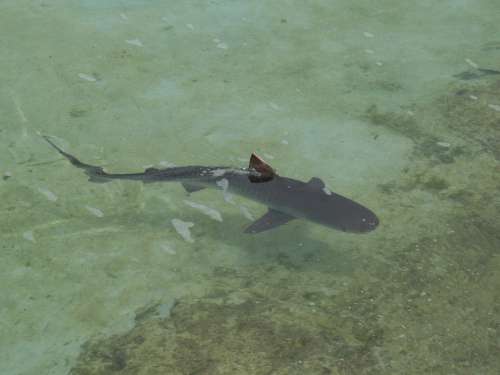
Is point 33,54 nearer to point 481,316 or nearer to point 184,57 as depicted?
point 184,57

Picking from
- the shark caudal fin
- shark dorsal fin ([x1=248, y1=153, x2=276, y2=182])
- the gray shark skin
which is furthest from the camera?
the shark caudal fin

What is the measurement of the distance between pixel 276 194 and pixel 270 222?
20cm

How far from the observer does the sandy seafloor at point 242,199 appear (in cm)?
425

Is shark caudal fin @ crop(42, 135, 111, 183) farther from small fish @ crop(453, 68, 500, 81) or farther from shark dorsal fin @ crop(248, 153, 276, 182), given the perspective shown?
small fish @ crop(453, 68, 500, 81)

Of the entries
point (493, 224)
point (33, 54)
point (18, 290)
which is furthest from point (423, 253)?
point (33, 54)

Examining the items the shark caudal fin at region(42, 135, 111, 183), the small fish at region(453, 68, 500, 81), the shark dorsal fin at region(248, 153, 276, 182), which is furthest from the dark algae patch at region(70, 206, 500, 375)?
the small fish at region(453, 68, 500, 81)

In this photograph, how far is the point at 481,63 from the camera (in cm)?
781

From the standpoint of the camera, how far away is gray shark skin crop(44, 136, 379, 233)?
183 inches

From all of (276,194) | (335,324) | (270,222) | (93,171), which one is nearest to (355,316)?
(335,324)

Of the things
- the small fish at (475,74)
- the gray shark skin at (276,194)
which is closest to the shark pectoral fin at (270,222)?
the gray shark skin at (276,194)

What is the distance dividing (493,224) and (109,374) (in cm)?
314

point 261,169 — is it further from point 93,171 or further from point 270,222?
point 93,171

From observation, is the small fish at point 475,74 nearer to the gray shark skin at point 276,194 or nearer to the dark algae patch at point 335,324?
the dark algae patch at point 335,324

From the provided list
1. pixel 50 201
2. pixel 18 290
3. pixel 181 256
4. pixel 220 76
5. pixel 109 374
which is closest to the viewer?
pixel 109 374
